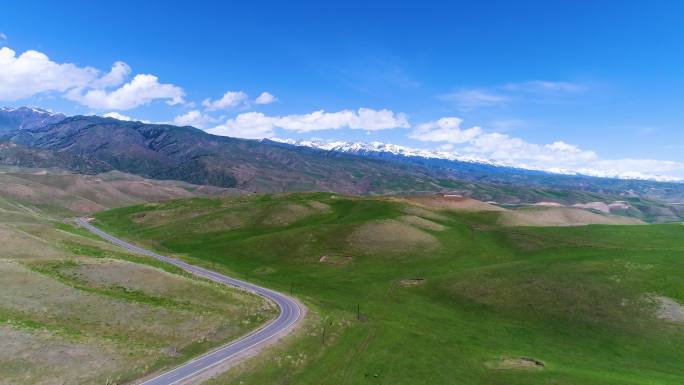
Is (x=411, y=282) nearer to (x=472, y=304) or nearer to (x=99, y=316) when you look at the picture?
(x=472, y=304)

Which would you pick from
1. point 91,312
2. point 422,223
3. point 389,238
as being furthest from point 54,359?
point 422,223

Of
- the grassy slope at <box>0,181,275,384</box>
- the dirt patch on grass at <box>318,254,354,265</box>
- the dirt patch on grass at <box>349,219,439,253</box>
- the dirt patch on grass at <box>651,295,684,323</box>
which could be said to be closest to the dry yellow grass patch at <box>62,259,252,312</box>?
the grassy slope at <box>0,181,275,384</box>

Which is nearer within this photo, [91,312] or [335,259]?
[91,312]

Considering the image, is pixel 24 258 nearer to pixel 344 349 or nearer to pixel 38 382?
pixel 38 382

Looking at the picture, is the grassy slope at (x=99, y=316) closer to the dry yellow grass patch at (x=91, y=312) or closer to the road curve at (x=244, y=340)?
the dry yellow grass patch at (x=91, y=312)

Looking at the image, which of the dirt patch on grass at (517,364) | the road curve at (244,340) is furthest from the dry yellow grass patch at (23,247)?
the dirt patch on grass at (517,364)

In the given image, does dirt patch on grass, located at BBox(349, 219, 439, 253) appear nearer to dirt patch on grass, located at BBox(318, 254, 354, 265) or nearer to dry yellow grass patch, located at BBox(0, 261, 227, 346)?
dirt patch on grass, located at BBox(318, 254, 354, 265)
